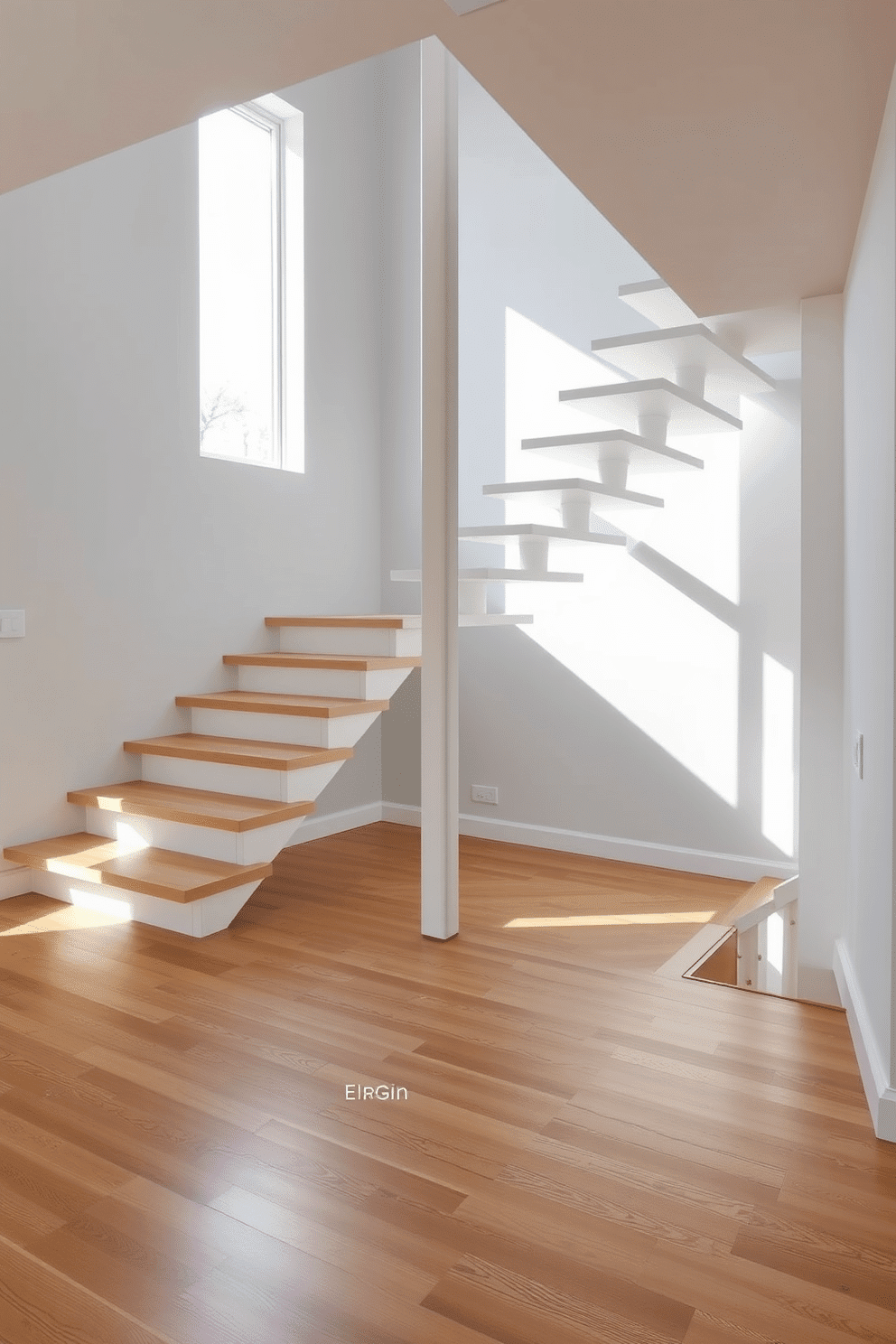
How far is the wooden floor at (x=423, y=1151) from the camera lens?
59.8 inches

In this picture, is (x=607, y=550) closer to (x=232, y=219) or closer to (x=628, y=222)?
(x=628, y=222)

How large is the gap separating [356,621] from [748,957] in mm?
2198

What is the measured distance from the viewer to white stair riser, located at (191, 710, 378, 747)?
3.83m

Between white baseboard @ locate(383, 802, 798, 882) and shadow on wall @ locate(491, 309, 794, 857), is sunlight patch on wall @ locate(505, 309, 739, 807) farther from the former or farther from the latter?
white baseboard @ locate(383, 802, 798, 882)

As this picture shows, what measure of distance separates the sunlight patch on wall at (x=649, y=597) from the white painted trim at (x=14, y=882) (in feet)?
8.23

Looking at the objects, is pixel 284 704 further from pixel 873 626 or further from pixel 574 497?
pixel 873 626

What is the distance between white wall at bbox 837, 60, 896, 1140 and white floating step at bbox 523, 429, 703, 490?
0.87m

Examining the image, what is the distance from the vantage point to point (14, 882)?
3.69 m

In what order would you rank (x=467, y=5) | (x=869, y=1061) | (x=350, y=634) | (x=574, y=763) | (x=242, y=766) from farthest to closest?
(x=574, y=763) < (x=350, y=634) < (x=242, y=766) < (x=869, y=1061) < (x=467, y=5)

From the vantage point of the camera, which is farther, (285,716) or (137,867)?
(285,716)

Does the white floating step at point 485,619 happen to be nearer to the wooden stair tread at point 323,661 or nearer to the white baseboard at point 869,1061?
the wooden stair tread at point 323,661

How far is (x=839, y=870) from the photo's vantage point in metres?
3.08

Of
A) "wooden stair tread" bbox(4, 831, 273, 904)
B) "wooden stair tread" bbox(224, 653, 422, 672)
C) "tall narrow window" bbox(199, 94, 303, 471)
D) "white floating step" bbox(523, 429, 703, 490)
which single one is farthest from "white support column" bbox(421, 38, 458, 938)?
"tall narrow window" bbox(199, 94, 303, 471)

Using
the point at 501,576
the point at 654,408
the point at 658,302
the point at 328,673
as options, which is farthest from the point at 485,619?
the point at 658,302
